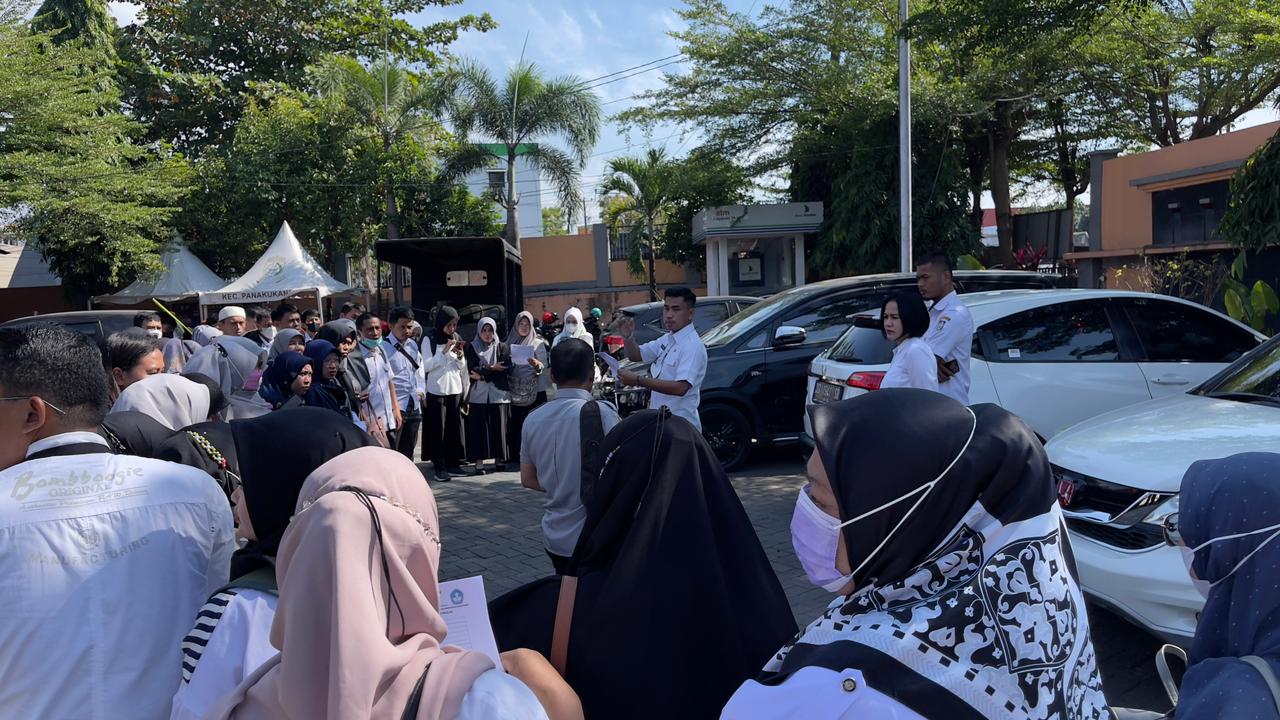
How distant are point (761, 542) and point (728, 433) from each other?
237 centimetres

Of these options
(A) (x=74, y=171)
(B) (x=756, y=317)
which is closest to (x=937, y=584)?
(B) (x=756, y=317)

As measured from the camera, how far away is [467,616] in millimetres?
2102

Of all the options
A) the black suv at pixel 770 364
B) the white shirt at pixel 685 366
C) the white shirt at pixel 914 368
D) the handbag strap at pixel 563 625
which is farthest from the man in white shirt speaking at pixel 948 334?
the handbag strap at pixel 563 625

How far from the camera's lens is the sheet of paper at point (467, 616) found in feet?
6.77

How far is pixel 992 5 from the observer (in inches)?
361

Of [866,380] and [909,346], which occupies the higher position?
[909,346]

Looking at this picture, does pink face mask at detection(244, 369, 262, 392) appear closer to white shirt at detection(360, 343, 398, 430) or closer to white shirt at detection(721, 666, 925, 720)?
white shirt at detection(360, 343, 398, 430)

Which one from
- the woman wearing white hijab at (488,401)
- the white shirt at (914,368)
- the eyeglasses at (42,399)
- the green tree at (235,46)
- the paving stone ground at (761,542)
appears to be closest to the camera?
the eyeglasses at (42,399)

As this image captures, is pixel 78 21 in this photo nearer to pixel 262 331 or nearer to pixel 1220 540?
pixel 262 331

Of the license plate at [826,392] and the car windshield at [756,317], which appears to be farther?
the car windshield at [756,317]

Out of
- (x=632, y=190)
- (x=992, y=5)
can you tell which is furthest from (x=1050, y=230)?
(x=992, y=5)

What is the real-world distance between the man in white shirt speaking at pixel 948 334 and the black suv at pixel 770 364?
7.84ft

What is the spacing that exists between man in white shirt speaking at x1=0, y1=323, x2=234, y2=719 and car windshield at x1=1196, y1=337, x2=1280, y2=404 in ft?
16.0

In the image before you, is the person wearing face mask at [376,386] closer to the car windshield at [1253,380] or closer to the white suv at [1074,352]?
the white suv at [1074,352]
